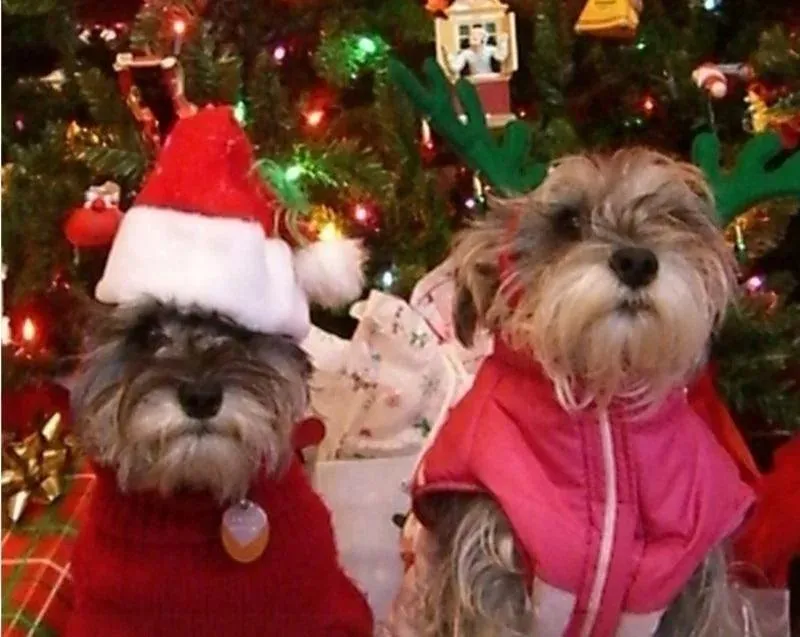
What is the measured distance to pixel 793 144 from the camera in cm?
170

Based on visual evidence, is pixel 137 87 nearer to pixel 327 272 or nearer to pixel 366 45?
pixel 366 45

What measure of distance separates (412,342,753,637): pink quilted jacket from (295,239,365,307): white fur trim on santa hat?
212 mm

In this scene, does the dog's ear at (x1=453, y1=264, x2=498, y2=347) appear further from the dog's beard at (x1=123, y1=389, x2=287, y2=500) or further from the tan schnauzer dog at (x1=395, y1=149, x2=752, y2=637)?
the dog's beard at (x1=123, y1=389, x2=287, y2=500)

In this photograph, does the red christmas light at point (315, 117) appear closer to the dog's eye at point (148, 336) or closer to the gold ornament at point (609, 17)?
the gold ornament at point (609, 17)

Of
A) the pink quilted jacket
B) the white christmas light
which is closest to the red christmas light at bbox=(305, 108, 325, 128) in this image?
the white christmas light

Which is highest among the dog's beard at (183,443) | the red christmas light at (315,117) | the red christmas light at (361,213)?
the dog's beard at (183,443)

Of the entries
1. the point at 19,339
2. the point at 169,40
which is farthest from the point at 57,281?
the point at 169,40

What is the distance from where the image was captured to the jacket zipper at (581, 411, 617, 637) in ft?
4.19

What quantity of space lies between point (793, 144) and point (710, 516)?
568 millimetres

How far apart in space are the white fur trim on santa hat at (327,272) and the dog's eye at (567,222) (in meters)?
0.25

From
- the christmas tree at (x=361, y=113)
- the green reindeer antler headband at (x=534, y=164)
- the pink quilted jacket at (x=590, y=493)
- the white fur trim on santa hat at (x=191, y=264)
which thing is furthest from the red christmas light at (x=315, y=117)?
the pink quilted jacket at (x=590, y=493)

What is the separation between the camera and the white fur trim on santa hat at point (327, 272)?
1.44 m

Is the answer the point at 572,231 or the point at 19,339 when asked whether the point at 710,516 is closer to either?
the point at 572,231

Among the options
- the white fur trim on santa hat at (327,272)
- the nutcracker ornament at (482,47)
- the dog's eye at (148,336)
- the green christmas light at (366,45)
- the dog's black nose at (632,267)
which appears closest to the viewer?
the dog's black nose at (632,267)
